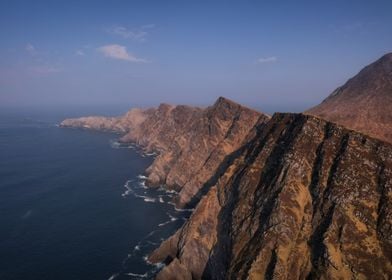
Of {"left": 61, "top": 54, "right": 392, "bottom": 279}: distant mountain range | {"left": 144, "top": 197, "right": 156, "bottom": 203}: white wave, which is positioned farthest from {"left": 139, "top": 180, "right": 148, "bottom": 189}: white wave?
{"left": 61, "top": 54, "right": 392, "bottom": 279}: distant mountain range

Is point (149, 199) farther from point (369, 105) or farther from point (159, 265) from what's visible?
point (369, 105)

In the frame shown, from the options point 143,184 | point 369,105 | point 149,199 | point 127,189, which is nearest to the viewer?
point 149,199

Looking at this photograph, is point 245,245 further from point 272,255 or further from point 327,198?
point 327,198

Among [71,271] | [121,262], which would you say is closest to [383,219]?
[121,262]

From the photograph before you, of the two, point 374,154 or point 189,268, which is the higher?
point 374,154

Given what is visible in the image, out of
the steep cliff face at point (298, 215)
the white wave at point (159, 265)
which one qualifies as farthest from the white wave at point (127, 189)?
the white wave at point (159, 265)

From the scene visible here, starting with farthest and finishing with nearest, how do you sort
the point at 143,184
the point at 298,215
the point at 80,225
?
the point at 143,184
the point at 80,225
the point at 298,215

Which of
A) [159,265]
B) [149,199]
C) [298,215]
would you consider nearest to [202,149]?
[149,199]
